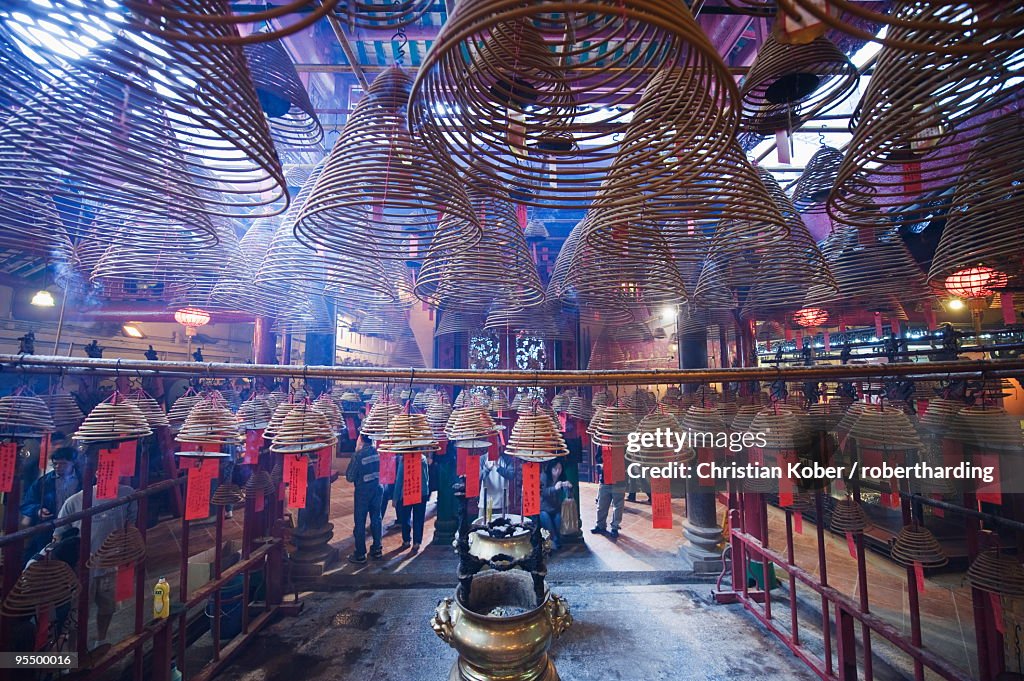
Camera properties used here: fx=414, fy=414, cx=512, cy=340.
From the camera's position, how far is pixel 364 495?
201 inches

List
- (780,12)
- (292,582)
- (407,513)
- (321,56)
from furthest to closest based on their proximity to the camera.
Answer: (407,513) → (321,56) → (292,582) → (780,12)

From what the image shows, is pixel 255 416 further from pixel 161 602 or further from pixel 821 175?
pixel 821 175

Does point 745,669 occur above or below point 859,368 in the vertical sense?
below

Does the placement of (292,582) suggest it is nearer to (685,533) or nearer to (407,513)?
(407,513)

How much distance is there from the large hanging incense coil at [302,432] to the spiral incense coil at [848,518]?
3.36 meters

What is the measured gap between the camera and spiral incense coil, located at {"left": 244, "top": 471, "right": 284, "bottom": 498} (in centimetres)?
348

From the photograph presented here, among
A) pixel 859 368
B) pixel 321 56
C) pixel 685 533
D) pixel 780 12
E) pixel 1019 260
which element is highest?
pixel 321 56

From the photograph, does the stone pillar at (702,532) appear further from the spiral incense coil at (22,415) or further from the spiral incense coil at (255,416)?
the spiral incense coil at (22,415)

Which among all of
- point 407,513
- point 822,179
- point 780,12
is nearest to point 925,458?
point 822,179

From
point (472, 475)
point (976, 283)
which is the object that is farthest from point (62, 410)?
point (976, 283)

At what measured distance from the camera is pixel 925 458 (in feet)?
11.1

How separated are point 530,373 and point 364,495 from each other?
3.53 m

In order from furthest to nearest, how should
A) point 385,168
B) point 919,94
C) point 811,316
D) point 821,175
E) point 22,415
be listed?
point 811,316, point 821,175, point 22,415, point 385,168, point 919,94

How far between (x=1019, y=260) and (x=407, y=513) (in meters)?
6.10
